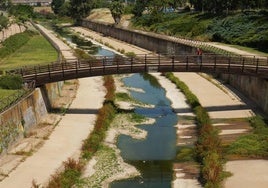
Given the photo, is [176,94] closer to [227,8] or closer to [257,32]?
[257,32]

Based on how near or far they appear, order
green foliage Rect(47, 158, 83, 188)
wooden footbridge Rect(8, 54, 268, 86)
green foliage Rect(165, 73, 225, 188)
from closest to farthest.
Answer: green foliage Rect(47, 158, 83, 188), green foliage Rect(165, 73, 225, 188), wooden footbridge Rect(8, 54, 268, 86)

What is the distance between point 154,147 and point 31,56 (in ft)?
175

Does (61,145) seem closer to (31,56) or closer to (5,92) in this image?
(5,92)

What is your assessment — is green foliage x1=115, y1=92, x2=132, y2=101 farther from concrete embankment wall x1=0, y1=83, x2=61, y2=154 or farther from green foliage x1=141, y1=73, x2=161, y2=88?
concrete embankment wall x1=0, y1=83, x2=61, y2=154

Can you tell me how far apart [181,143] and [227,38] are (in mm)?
49512

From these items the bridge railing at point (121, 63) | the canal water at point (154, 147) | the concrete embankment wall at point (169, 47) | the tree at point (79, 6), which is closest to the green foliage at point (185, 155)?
the canal water at point (154, 147)

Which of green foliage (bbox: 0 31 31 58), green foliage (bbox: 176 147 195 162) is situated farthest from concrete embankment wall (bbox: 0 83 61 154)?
green foliage (bbox: 0 31 31 58)

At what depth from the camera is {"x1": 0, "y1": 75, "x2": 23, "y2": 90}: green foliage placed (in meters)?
46.8

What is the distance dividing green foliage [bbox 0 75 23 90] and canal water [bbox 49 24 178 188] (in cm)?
1264

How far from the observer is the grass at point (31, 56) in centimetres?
7676

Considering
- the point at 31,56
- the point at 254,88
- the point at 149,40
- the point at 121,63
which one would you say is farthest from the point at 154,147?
the point at 149,40

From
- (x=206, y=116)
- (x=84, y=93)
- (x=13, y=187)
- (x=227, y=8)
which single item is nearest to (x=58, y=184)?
(x=13, y=187)

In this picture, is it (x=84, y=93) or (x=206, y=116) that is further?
(x=84, y=93)

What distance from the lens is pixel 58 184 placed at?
30734 millimetres
